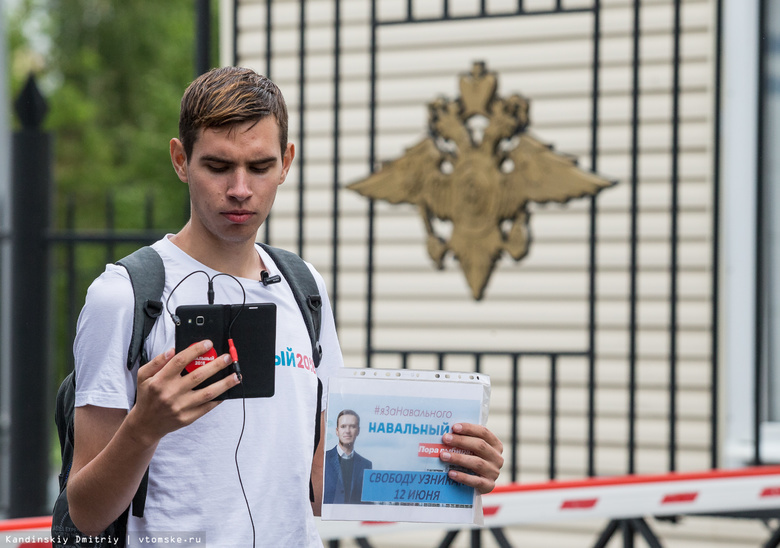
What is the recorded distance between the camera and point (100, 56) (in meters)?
26.1

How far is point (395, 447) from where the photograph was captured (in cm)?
185

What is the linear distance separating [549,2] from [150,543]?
14.8 ft

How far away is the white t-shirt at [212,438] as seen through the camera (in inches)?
60.3

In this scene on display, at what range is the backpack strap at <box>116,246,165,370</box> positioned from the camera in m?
1.55

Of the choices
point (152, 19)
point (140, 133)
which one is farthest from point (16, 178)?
point (152, 19)

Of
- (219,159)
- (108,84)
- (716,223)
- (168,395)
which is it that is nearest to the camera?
(168,395)

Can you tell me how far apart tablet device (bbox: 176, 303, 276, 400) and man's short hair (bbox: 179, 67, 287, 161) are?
1.08ft

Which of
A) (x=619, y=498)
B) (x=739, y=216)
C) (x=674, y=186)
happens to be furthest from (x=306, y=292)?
(x=739, y=216)

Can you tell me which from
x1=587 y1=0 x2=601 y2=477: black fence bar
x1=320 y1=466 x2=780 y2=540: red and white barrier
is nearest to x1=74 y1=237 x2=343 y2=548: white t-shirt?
x1=320 y1=466 x2=780 y2=540: red and white barrier

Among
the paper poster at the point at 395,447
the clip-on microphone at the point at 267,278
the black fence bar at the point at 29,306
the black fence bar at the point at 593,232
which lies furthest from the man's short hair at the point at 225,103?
the black fence bar at the point at 29,306

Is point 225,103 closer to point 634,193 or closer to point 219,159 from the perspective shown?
point 219,159

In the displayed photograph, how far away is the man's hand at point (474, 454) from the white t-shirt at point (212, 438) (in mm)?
291

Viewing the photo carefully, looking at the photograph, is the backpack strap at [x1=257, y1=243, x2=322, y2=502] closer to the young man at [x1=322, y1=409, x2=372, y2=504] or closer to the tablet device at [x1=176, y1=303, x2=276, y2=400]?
the young man at [x1=322, y1=409, x2=372, y2=504]

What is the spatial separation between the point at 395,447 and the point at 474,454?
163mm
